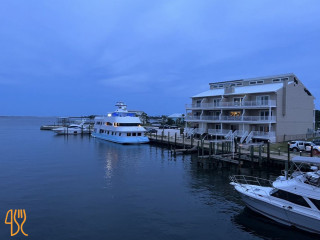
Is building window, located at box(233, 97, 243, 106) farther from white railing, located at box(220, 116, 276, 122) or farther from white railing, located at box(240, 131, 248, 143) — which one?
white railing, located at box(240, 131, 248, 143)

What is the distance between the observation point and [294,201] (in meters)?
14.5

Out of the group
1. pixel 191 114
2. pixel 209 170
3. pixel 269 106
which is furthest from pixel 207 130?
pixel 209 170

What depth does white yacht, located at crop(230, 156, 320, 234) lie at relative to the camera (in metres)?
13.8

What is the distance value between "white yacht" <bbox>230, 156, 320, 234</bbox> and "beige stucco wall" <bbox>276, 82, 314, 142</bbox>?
27199mm

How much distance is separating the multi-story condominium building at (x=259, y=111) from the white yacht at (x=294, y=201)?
25.2 meters

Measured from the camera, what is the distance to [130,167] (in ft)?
103

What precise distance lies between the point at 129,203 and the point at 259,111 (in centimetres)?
3203

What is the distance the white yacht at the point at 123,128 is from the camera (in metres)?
53.6

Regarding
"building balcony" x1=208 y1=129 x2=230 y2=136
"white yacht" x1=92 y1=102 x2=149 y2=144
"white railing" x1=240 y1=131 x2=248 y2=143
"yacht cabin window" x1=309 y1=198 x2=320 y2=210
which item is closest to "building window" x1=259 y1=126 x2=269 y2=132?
"white railing" x1=240 y1=131 x2=248 y2=143

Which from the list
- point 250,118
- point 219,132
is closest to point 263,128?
point 250,118

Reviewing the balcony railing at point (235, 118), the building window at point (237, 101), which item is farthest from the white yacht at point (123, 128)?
the building window at point (237, 101)

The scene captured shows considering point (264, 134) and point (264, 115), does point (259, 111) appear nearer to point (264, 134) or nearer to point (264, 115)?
point (264, 115)

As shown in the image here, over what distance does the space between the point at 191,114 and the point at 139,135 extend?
40.5ft

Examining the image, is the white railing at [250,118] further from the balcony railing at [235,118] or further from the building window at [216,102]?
the building window at [216,102]
